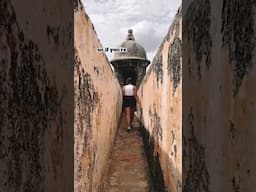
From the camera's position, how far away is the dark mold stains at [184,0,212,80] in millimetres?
1585

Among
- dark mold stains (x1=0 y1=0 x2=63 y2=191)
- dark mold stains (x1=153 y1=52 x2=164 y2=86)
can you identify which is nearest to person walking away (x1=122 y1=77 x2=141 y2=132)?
dark mold stains (x1=153 y1=52 x2=164 y2=86)

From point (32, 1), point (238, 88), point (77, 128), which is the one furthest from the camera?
point (77, 128)

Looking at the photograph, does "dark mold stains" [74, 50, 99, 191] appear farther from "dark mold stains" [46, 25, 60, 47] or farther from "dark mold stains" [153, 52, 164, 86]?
"dark mold stains" [153, 52, 164, 86]

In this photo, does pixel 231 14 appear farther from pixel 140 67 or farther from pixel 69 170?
pixel 140 67

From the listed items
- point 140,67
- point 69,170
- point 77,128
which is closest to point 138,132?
point 140,67

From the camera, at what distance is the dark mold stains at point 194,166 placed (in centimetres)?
168

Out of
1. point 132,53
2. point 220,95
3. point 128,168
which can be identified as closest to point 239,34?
point 220,95

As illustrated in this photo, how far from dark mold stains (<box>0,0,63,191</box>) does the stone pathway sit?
372cm

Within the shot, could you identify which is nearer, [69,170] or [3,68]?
[3,68]

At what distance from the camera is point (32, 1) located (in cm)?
133

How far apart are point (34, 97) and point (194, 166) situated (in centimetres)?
82

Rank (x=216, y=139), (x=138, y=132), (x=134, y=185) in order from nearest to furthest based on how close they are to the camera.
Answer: (x=216, y=139) < (x=134, y=185) < (x=138, y=132)

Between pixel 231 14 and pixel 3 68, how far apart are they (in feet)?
2.28

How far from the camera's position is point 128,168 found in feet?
19.9
